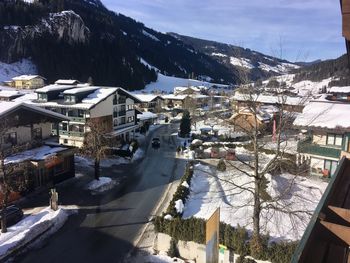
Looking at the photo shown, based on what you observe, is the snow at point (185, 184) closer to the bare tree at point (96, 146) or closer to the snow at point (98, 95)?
the bare tree at point (96, 146)

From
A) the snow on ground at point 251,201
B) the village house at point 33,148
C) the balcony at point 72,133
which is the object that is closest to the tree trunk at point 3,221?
the village house at point 33,148

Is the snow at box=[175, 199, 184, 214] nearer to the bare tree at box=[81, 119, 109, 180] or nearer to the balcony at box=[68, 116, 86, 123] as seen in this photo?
the bare tree at box=[81, 119, 109, 180]

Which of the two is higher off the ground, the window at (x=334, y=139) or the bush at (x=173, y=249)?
the window at (x=334, y=139)

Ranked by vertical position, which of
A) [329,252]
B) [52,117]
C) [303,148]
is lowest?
[303,148]

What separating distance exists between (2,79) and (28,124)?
86091mm

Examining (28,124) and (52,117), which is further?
(52,117)

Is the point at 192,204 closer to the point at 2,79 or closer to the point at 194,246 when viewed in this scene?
the point at 194,246

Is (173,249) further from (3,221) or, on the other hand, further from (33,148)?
(33,148)

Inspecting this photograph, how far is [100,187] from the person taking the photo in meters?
29.8

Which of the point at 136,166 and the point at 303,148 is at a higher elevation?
the point at 303,148

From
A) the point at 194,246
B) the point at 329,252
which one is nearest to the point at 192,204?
the point at 194,246

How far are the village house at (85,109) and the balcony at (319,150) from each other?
21704mm

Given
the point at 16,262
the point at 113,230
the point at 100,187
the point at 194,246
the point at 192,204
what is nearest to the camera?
the point at 16,262

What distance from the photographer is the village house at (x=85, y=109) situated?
42125mm
